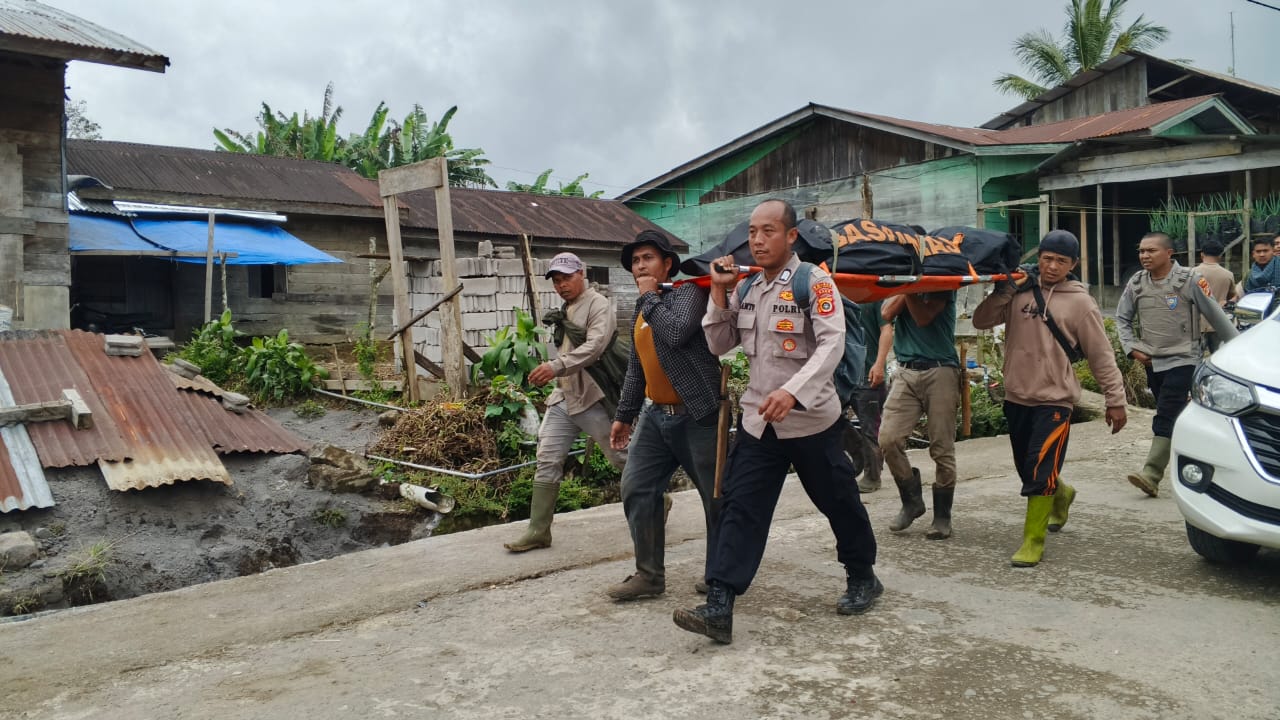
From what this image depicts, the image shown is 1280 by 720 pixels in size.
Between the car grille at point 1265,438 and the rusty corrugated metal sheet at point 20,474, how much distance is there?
6.54 metres

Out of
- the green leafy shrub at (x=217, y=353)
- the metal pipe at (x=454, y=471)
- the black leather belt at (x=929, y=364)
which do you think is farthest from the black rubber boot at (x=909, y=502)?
the green leafy shrub at (x=217, y=353)

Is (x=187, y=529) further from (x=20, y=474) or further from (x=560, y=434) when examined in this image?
(x=560, y=434)

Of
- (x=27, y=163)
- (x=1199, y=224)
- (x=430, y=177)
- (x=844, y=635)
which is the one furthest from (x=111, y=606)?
(x=1199, y=224)

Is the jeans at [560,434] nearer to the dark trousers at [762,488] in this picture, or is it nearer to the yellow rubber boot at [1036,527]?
the dark trousers at [762,488]

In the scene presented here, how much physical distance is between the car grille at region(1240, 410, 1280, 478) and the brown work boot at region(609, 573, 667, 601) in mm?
2683

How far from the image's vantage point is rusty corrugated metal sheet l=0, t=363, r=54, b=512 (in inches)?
234

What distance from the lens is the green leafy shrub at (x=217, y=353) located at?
36.3 ft

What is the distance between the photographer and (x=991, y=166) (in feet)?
55.1

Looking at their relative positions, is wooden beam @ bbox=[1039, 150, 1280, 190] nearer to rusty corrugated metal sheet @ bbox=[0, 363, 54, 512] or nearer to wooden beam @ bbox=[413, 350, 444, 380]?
wooden beam @ bbox=[413, 350, 444, 380]

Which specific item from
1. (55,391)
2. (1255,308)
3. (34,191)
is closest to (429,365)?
(55,391)

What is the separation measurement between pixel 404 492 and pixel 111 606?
2.82 m

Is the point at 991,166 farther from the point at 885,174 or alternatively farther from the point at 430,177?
the point at 430,177

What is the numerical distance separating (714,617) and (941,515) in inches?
91.0

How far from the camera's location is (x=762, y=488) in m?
3.98
